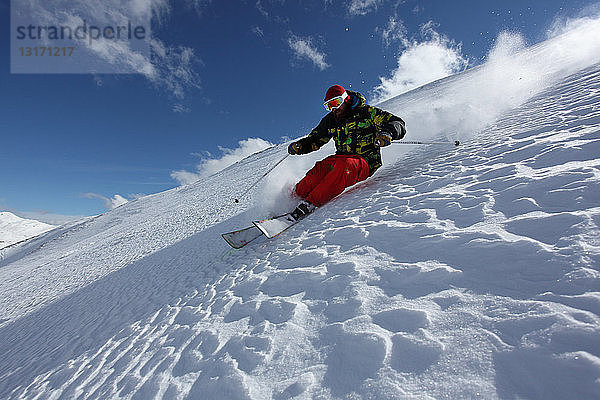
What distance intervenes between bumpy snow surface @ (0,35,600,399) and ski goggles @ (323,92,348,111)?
5.11ft

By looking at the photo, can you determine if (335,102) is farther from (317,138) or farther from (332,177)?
(332,177)

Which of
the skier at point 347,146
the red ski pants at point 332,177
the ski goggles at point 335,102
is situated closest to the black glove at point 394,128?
the skier at point 347,146

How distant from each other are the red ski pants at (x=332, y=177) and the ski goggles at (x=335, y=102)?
34.3 inches

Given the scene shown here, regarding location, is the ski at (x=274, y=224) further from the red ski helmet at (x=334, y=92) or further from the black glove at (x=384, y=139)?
Result: the red ski helmet at (x=334, y=92)

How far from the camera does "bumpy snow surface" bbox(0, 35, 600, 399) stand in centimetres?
117

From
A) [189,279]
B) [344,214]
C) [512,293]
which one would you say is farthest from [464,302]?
[189,279]

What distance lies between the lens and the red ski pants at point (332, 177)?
4105mm

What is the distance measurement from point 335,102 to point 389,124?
970mm

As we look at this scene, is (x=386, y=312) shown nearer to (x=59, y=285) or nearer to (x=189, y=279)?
(x=189, y=279)

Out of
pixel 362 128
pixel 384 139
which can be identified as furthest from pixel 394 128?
pixel 362 128

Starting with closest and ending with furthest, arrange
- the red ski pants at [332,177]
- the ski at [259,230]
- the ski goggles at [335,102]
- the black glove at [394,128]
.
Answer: the ski at [259,230] → the red ski pants at [332,177] → the black glove at [394,128] → the ski goggles at [335,102]

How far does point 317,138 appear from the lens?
5.15m

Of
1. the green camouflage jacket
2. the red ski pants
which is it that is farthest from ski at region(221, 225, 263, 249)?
the green camouflage jacket

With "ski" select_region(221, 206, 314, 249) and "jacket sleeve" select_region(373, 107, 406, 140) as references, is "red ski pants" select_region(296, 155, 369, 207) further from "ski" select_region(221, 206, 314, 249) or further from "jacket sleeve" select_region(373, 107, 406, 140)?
"jacket sleeve" select_region(373, 107, 406, 140)
